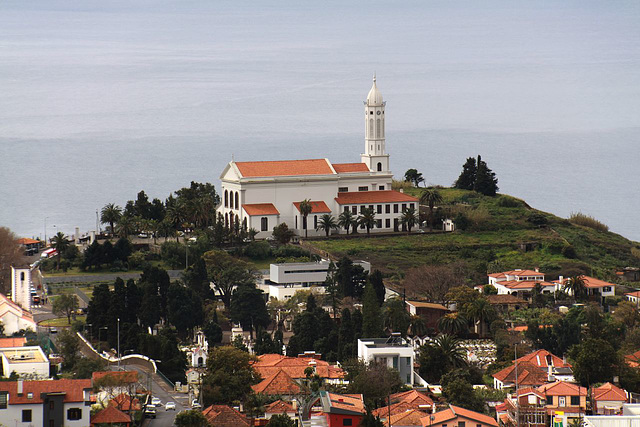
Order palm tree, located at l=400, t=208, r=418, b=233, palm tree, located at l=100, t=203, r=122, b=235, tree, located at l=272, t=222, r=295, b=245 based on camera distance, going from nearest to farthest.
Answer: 1. tree, located at l=272, t=222, r=295, b=245
2. palm tree, located at l=100, t=203, r=122, b=235
3. palm tree, located at l=400, t=208, r=418, b=233

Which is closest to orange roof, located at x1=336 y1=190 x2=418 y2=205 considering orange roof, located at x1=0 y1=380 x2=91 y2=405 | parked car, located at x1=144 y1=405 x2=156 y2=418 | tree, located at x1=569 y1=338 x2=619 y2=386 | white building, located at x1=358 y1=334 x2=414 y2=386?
white building, located at x1=358 y1=334 x2=414 y2=386

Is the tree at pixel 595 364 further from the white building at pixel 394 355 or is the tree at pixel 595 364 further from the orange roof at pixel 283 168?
the orange roof at pixel 283 168

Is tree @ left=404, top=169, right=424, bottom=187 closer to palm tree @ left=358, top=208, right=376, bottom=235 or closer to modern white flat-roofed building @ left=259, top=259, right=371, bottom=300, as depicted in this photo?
palm tree @ left=358, top=208, right=376, bottom=235

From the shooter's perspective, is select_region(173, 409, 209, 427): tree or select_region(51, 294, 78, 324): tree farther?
select_region(51, 294, 78, 324): tree

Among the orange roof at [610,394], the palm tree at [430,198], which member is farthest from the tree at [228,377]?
the palm tree at [430,198]

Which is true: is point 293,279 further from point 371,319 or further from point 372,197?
point 372,197

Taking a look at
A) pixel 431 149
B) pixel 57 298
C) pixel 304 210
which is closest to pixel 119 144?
pixel 431 149
